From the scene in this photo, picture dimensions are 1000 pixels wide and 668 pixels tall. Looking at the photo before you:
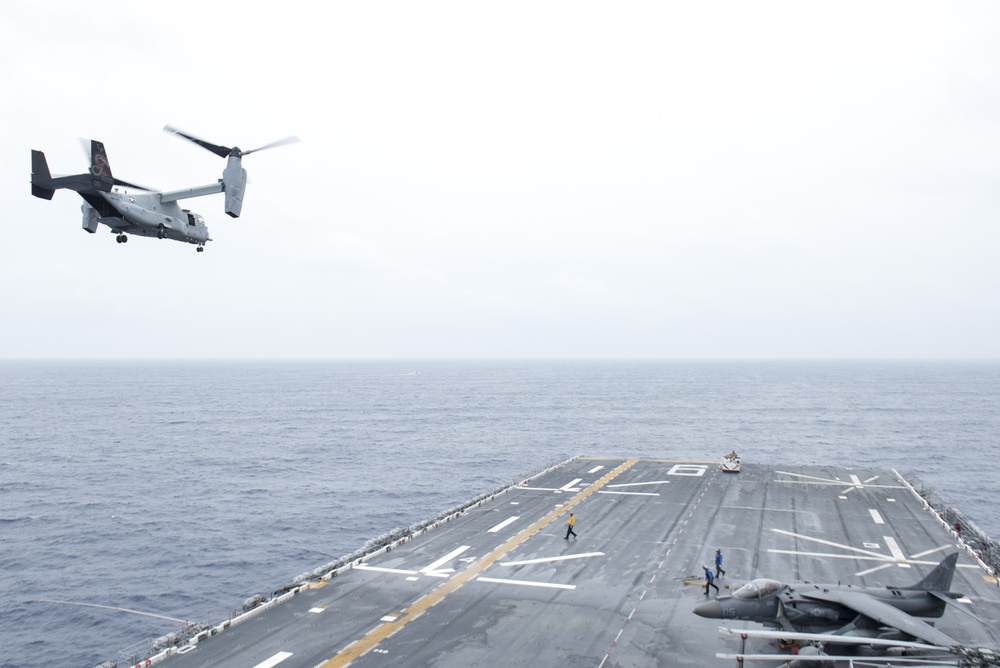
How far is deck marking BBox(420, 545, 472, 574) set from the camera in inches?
1427

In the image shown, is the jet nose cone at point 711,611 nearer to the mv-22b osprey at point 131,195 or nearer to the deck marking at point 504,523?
the deck marking at point 504,523

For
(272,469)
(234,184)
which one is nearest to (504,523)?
(234,184)

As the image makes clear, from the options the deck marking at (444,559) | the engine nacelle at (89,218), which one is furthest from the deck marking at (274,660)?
the engine nacelle at (89,218)

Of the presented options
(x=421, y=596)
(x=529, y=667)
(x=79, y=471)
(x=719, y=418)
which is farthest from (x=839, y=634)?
(x=719, y=418)

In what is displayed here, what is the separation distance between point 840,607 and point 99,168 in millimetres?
34116

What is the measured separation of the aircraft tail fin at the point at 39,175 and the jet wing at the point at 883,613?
1337 inches

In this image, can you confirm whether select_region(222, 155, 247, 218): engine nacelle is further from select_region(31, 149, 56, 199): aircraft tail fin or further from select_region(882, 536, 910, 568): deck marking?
select_region(882, 536, 910, 568): deck marking

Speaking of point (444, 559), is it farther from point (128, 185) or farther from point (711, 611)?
point (128, 185)

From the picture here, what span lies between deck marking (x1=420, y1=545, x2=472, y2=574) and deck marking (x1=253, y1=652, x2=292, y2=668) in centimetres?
1092

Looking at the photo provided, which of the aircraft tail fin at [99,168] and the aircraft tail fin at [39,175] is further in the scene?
the aircraft tail fin at [99,168]

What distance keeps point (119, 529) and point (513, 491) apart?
37.2 m

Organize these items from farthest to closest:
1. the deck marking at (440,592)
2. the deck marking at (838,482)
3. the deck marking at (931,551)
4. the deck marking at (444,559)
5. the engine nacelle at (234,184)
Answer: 1. the deck marking at (838,482)
2. the deck marking at (931,551)
3. the deck marking at (444,559)
4. the engine nacelle at (234,184)
5. the deck marking at (440,592)

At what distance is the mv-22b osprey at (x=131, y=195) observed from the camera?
2448cm

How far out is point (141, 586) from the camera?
46531 mm
